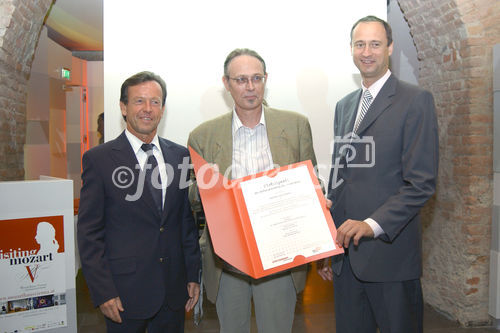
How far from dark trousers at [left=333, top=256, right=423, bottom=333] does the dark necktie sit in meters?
0.98

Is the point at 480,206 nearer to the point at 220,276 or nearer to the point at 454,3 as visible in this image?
the point at 454,3

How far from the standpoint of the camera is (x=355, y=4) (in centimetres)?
394

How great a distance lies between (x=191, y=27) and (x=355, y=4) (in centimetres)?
155

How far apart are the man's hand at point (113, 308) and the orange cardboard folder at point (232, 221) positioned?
1.73 feet

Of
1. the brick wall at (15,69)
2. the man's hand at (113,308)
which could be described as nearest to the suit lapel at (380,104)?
the man's hand at (113,308)

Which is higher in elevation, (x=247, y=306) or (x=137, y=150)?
(x=137, y=150)

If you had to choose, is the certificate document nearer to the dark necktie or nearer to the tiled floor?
the dark necktie

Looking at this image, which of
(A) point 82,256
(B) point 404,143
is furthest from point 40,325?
(B) point 404,143

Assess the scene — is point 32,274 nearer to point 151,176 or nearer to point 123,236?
point 123,236

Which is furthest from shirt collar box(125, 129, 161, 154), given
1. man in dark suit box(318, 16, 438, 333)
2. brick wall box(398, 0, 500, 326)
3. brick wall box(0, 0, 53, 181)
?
brick wall box(398, 0, 500, 326)

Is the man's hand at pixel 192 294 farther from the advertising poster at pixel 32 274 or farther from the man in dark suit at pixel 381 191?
the advertising poster at pixel 32 274

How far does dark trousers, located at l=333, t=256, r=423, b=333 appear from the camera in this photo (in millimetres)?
1978

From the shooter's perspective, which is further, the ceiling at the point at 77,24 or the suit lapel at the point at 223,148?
the ceiling at the point at 77,24

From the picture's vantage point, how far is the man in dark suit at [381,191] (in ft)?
6.15
